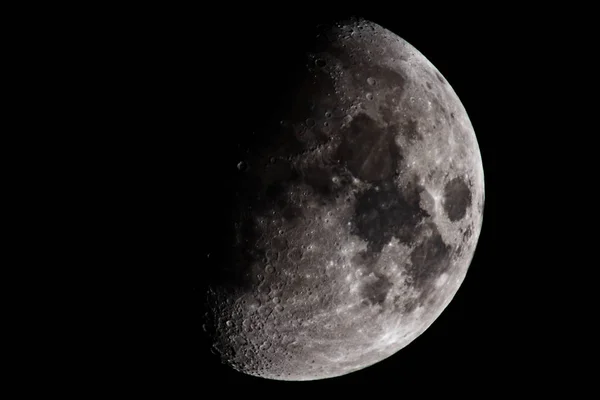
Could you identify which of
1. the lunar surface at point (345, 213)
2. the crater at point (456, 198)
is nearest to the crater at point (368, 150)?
the lunar surface at point (345, 213)

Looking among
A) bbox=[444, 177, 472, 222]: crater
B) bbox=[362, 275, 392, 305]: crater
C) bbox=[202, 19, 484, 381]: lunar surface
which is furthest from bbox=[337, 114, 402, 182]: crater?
bbox=[362, 275, 392, 305]: crater

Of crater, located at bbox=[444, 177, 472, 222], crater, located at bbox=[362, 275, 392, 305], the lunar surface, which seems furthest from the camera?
crater, located at bbox=[444, 177, 472, 222]

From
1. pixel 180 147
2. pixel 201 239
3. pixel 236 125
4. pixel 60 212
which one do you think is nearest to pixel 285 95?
pixel 236 125

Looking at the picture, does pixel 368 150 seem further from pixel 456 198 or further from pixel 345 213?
pixel 456 198

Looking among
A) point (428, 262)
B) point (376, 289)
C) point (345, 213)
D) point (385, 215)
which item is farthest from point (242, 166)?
point (428, 262)

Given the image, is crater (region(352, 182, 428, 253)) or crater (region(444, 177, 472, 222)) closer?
crater (region(352, 182, 428, 253))

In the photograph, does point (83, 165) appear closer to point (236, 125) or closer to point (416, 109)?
point (236, 125)

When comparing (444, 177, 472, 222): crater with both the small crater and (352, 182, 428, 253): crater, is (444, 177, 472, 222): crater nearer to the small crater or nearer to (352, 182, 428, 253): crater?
(352, 182, 428, 253): crater

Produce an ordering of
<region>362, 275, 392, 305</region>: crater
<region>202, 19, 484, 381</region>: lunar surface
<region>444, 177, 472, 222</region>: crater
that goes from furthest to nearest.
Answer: <region>444, 177, 472, 222</region>: crater
<region>362, 275, 392, 305</region>: crater
<region>202, 19, 484, 381</region>: lunar surface
